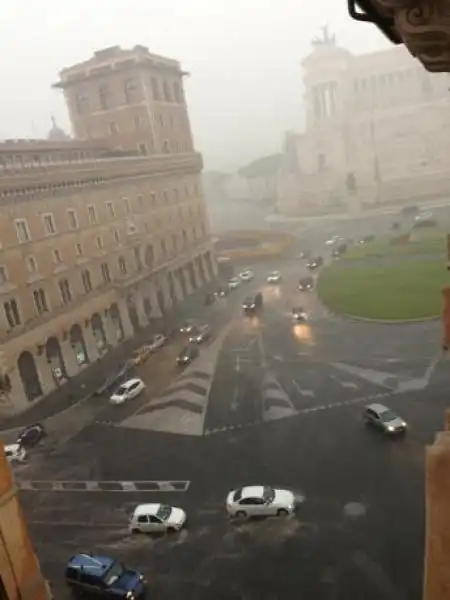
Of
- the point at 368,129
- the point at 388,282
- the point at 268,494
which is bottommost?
the point at 268,494

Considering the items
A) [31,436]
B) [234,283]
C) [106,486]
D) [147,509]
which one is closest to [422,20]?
[147,509]

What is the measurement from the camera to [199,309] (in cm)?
5519

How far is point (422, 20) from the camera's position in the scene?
13.0ft

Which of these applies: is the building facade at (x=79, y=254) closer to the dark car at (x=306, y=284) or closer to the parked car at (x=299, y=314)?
the dark car at (x=306, y=284)

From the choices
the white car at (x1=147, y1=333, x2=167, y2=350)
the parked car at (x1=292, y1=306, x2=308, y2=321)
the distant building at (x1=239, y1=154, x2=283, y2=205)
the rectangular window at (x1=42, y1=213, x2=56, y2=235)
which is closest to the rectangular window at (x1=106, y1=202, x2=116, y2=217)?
the rectangular window at (x1=42, y1=213, x2=56, y2=235)

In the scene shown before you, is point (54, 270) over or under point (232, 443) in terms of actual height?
over

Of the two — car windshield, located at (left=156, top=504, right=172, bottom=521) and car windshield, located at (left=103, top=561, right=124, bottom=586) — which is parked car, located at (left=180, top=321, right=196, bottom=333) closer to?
car windshield, located at (left=156, top=504, right=172, bottom=521)

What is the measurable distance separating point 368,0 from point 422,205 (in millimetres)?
94805

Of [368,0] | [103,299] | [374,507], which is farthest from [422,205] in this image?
[368,0]

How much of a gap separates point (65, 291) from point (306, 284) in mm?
23770

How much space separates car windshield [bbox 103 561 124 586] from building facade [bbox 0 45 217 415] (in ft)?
64.6

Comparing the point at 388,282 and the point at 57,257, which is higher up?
the point at 57,257

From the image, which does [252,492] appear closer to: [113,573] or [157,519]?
[157,519]

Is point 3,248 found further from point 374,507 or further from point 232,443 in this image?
point 374,507
